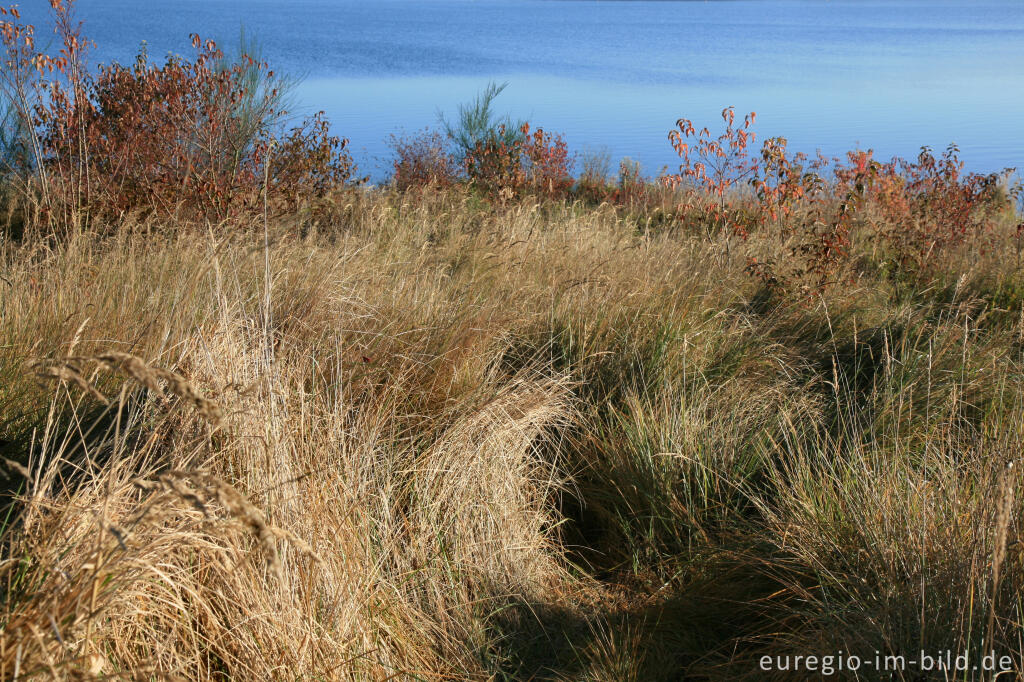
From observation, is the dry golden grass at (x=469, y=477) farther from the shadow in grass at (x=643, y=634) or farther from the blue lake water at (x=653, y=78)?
the blue lake water at (x=653, y=78)

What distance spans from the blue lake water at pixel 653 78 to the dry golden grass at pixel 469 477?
6.01 m

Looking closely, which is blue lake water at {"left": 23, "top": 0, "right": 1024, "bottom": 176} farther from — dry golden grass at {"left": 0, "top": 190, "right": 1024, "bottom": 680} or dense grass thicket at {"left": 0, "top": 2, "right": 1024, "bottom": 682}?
dry golden grass at {"left": 0, "top": 190, "right": 1024, "bottom": 680}

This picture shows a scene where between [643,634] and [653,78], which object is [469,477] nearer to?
[643,634]

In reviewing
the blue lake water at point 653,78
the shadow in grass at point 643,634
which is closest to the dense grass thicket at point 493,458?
the shadow in grass at point 643,634

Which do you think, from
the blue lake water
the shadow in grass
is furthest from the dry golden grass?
the blue lake water

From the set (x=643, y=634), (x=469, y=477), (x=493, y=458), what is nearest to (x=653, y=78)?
(x=493, y=458)

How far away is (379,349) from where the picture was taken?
11.9 ft

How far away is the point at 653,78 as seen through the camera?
3519 cm

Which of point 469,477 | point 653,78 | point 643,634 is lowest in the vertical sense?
point 643,634

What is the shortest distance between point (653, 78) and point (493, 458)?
1363 inches

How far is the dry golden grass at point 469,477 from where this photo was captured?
1.92 m

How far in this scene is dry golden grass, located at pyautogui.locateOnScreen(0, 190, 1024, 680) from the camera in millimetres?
1921

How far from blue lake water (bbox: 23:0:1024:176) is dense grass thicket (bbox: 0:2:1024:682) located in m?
5.53

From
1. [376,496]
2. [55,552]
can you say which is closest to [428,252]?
[376,496]
